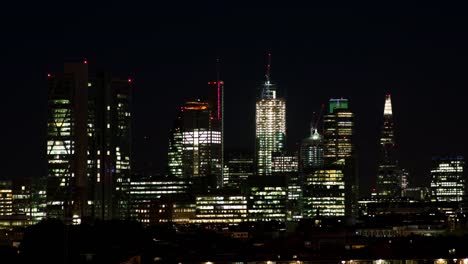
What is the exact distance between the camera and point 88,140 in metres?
194

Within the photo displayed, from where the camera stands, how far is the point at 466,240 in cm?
11950

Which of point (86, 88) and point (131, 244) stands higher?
point (86, 88)

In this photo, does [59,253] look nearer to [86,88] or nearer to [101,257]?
[101,257]

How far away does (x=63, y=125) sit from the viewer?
632 ft

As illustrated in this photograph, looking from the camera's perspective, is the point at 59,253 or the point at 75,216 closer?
the point at 59,253

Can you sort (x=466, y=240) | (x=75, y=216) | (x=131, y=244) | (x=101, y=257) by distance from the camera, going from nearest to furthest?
(x=101, y=257)
(x=131, y=244)
(x=466, y=240)
(x=75, y=216)

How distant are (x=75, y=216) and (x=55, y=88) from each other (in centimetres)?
2391

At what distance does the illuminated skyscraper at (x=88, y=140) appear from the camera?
7387 inches

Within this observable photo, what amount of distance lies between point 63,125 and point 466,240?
86.7m

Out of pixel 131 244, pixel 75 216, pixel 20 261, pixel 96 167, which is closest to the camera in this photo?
pixel 20 261

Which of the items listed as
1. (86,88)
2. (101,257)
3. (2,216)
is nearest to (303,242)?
(101,257)

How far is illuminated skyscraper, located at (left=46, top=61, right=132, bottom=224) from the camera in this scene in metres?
188

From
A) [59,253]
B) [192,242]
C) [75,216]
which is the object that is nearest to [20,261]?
[59,253]

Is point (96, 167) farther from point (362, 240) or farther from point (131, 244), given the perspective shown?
point (131, 244)
